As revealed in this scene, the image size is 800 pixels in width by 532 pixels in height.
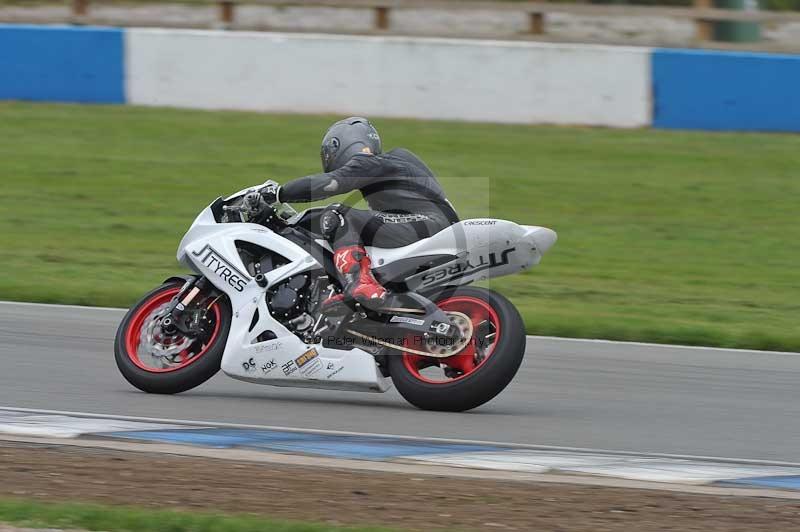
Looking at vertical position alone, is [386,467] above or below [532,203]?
below

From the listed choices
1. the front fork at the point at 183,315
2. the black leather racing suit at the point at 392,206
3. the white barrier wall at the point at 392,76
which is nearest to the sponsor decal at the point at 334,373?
the black leather racing suit at the point at 392,206

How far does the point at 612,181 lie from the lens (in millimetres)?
17281

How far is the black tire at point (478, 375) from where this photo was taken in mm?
7309

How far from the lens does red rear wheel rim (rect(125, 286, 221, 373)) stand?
25.9 feet

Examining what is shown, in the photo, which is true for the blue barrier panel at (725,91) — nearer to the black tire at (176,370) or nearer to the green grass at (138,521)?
the black tire at (176,370)

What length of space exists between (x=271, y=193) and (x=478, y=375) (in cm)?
150

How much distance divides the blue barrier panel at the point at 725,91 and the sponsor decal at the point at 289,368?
38.0 feet

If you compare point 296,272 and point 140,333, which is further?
point 140,333

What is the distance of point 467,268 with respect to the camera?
24.7ft

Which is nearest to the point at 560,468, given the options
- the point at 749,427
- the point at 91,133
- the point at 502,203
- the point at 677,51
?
the point at 749,427

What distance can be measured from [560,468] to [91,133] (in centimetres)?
1407

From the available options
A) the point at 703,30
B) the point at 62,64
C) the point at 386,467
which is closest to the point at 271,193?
the point at 386,467

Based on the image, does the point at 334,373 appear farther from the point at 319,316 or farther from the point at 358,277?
the point at 358,277

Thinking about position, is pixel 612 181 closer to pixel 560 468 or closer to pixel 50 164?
pixel 50 164
